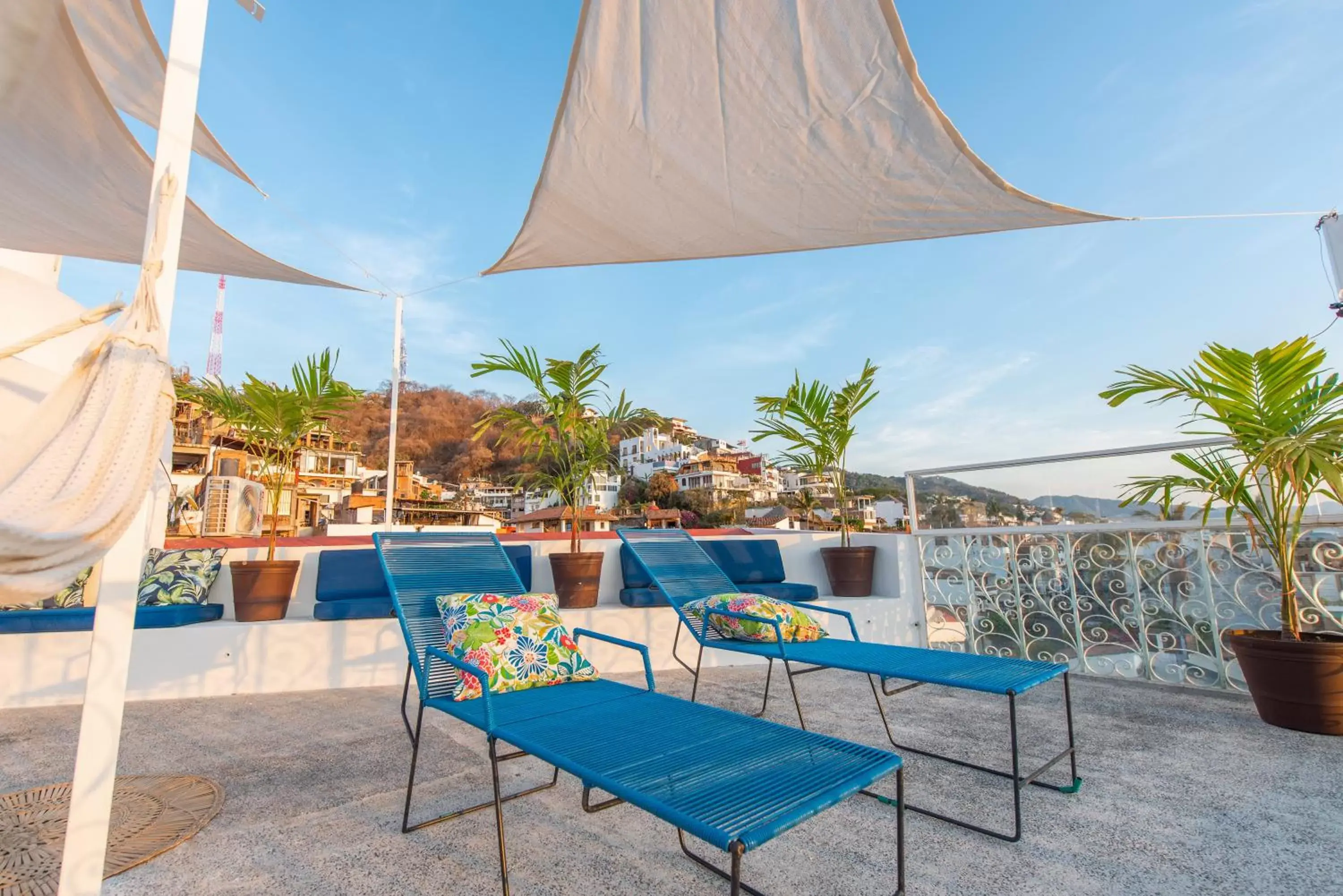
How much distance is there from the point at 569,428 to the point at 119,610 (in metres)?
3.43

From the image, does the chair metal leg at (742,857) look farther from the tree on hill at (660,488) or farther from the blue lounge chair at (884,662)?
the tree on hill at (660,488)

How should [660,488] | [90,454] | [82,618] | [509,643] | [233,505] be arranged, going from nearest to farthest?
1. [90,454]
2. [509,643]
3. [82,618]
4. [233,505]
5. [660,488]

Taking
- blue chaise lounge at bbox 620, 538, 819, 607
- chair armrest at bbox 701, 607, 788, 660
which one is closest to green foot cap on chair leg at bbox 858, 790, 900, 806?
chair armrest at bbox 701, 607, 788, 660

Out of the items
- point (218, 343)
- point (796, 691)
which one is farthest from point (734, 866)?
point (218, 343)

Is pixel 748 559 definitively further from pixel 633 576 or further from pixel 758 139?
pixel 758 139

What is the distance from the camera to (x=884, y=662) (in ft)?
8.23

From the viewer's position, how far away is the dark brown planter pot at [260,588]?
13.5 ft

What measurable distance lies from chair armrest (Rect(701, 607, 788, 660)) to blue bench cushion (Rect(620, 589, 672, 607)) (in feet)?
4.95

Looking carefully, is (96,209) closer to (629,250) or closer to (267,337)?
(629,250)

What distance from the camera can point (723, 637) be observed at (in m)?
3.17

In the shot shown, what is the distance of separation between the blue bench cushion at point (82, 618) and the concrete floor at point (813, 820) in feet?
1.96

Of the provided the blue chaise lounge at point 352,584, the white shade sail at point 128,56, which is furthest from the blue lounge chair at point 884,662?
the white shade sail at point 128,56

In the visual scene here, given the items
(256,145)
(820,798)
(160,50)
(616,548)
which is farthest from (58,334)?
(256,145)

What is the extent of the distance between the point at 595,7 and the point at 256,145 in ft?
21.2
